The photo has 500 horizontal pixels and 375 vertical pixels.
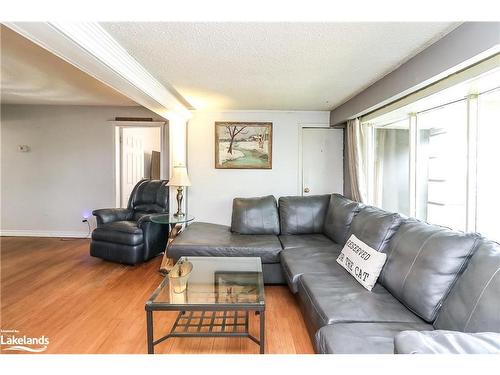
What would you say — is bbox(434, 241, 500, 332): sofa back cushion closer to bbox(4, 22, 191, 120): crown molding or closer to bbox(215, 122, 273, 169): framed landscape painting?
bbox(4, 22, 191, 120): crown molding

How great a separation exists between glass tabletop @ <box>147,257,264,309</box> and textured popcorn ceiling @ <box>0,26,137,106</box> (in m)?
2.33

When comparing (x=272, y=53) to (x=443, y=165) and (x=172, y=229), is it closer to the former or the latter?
(x=443, y=165)

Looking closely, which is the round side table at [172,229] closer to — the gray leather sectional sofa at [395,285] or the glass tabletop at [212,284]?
the gray leather sectional sofa at [395,285]

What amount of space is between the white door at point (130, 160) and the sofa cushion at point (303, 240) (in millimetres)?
3183

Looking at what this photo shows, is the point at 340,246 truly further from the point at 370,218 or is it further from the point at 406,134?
the point at 406,134

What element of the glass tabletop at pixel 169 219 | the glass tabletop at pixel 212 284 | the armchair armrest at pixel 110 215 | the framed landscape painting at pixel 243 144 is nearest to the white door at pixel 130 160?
the armchair armrest at pixel 110 215

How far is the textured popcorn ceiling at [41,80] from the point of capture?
2417mm

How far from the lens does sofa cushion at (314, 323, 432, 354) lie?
46.2 inches

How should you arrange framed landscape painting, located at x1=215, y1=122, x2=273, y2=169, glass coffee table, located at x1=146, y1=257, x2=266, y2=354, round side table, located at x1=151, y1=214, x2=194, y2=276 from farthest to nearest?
framed landscape painting, located at x1=215, y1=122, x2=273, y2=169
round side table, located at x1=151, y1=214, x2=194, y2=276
glass coffee table, located at x1=146, y1=257, x2=266, y2=354

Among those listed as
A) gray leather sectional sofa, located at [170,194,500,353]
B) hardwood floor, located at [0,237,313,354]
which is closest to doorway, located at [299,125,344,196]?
gray leather sectional sofa, located at [170,194,500,353]

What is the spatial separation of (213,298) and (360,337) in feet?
2.95


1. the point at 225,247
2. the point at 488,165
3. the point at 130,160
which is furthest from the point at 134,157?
the point at 488,165

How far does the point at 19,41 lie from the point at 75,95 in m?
1.73
